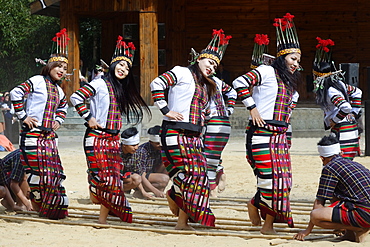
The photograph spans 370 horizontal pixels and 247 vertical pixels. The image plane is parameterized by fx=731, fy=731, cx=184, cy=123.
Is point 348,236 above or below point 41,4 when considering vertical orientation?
below

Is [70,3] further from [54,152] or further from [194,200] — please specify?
[194,200]

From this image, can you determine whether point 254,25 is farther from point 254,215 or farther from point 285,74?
point 254,215

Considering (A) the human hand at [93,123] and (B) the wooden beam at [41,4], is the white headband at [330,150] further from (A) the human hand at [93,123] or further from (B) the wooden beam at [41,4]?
(B) the wooden beam at [41,4]

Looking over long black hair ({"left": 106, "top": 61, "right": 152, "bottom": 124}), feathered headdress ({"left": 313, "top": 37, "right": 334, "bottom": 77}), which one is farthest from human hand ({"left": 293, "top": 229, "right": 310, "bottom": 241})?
feathered headdress ({"left": 313, "top": 37, "right": 334, "bottom": 77})

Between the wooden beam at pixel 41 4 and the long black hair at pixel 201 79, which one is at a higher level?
the wooden beam at pixel 41 4

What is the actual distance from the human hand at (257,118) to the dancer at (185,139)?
0.57 meters

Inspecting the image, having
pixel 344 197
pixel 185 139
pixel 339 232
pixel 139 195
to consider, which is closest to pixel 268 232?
pixel 339 232

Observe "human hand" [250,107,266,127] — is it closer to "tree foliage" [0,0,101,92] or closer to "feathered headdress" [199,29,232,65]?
"feathered headdress" [199,29,232,65]

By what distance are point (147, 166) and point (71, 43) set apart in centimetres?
977

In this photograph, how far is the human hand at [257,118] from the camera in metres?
6.71

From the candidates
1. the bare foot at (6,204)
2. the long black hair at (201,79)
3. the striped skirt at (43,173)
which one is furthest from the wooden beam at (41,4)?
the long black hair at (201,79)

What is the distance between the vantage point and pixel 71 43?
18.6m

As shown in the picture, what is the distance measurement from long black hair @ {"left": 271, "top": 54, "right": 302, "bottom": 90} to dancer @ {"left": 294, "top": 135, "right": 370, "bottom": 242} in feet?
3.02

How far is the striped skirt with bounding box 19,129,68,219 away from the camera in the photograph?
7.58 m
